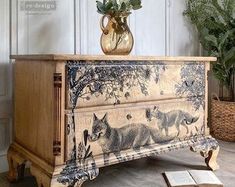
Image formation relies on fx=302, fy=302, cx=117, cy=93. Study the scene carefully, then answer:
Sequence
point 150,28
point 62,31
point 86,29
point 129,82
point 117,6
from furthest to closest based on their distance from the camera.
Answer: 1. point 150,28
2. point 86,29
3. point 62,31
4. point 117,6
5. point 129,82

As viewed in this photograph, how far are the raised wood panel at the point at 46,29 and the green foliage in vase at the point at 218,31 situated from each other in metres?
1.17

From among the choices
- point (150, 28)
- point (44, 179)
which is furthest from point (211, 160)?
point (150, 28)

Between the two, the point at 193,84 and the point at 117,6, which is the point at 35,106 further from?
the point at 193,84

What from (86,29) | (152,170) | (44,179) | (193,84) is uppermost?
(86,29)

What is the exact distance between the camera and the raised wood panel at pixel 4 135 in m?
1.77

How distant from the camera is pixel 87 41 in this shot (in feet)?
6.78

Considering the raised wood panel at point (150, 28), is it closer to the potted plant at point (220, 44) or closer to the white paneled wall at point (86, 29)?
the white paneled wall at point (86, 29)

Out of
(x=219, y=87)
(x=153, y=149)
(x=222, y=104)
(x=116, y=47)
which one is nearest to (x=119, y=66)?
(x=116, y=47)

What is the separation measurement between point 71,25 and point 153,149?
3.20 feet

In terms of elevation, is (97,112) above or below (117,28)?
below

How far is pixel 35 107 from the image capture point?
4.66 feet

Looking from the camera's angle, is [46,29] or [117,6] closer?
[117,6]

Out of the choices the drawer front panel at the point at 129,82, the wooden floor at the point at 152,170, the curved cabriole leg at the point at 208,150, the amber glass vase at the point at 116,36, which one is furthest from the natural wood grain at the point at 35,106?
the curved cabriole leg at the point at 208,150

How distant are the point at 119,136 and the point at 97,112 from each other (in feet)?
0.57
